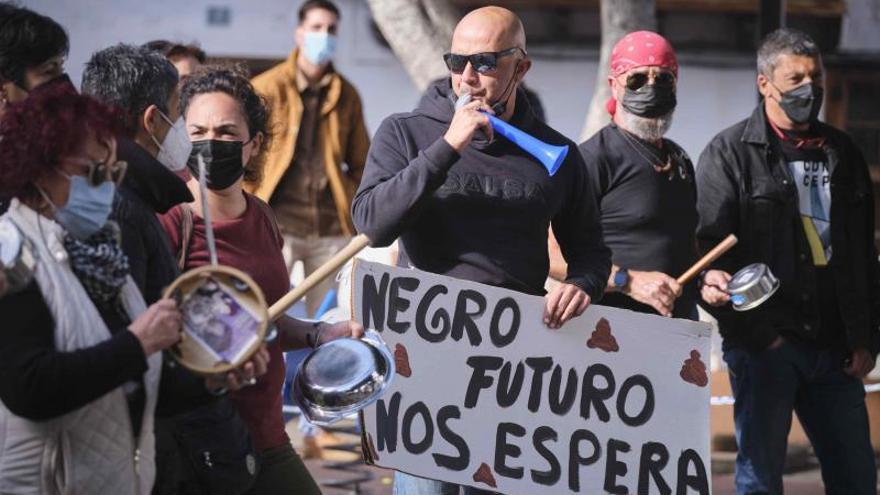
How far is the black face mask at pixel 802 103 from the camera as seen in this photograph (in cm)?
669

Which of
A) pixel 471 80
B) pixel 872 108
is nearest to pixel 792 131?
pixel 471 80

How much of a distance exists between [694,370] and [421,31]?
5984mm

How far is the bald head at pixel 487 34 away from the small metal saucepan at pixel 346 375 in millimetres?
1126

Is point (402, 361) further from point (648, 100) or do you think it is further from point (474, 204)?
point (648, 100)

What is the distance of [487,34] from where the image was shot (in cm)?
527

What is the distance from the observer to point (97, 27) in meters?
16.8

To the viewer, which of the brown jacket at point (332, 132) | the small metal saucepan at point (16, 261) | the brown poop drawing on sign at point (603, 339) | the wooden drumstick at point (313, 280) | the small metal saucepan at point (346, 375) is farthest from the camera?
the brown jacket at point (332, 132)

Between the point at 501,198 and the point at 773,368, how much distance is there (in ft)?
5.80

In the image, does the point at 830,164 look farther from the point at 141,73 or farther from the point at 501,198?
the point at 141,73

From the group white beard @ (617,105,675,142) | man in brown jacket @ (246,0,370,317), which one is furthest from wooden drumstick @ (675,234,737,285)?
man in brown jacket @ (246,0,370,317)

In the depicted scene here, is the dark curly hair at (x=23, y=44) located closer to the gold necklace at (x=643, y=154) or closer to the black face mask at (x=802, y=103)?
the gold necklace at (x=643, y=154)

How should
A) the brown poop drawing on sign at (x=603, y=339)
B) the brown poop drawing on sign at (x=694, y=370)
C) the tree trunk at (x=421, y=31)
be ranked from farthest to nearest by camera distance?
the tree trunk at (x=421, y=31), the brown poop drawing on sign at (x=694, y=370), the brown poop drawing on sign at (x=603, y=339)

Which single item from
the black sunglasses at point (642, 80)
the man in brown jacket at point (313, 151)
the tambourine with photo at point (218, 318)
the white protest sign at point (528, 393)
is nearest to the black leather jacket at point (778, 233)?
the black sunglasses at point (642, 80)

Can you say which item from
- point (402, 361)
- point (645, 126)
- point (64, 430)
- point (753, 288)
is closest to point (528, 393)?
point (402, 361)
